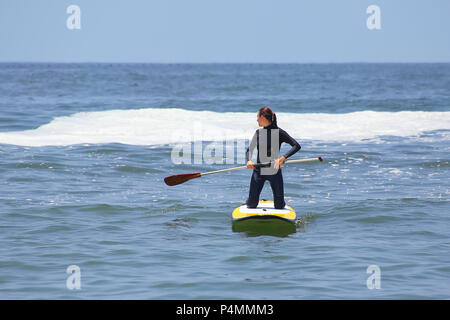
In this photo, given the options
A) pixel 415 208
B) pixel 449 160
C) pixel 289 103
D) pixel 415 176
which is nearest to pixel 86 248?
pixel 415 208

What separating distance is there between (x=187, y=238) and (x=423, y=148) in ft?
38.5

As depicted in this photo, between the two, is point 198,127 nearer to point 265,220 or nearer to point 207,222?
point 207,222

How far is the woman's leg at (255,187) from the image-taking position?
378 inches

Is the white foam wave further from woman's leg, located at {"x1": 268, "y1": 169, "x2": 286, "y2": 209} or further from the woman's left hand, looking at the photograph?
the woman's left hand

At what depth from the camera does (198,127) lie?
26312mm

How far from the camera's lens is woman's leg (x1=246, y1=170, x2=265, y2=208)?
960 centimetres

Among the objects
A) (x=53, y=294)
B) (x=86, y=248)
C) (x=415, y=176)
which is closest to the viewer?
(x=53, y=294)

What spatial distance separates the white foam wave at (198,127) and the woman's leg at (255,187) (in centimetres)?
1111

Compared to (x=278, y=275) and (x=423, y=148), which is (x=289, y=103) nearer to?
(x=423, y=148)

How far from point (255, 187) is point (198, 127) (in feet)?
55.0

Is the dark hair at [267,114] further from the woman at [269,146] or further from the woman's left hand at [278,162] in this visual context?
the woman's left hand at [278,162]

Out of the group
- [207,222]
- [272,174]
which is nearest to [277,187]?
[272,174]

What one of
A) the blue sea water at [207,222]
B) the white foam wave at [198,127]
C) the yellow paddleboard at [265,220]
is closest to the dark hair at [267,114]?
the yellow paddleboard at [265,220]

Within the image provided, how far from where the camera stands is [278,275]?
25.1 ft
